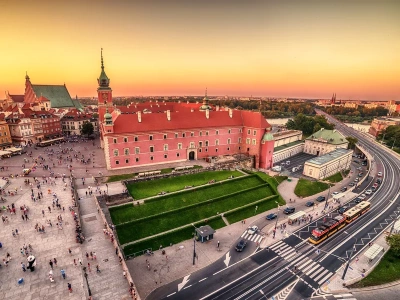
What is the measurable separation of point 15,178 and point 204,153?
1889 inches

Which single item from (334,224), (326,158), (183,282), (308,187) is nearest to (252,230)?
(334,224)

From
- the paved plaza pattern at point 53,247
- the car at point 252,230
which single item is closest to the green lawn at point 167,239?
the car at point 252,230

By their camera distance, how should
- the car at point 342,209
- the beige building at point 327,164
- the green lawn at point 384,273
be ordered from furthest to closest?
the beige building at point 327,164
the car at point 342,209
the green lawn at point 384,273

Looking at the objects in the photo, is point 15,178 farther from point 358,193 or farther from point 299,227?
point 358,193

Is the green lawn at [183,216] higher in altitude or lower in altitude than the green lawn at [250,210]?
higher

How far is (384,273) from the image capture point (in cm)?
3659

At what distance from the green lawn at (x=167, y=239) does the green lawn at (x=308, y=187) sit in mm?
27950

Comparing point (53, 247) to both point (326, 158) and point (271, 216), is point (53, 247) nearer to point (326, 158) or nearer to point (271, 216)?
point (271, 216)

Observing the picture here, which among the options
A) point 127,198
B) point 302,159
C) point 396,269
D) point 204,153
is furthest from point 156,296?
point 302,159

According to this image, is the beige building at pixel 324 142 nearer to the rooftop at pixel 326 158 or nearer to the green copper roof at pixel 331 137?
the green copper roof at pixel 331 137

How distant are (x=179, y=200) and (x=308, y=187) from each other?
38.0m

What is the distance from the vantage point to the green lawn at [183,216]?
4156 cm

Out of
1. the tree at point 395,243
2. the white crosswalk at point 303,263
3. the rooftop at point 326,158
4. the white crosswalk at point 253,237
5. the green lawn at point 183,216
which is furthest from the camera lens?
the rooftop at point 326,158

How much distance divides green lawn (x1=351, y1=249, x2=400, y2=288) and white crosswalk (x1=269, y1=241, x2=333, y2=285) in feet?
13.7
